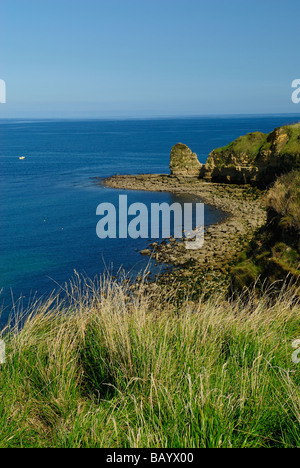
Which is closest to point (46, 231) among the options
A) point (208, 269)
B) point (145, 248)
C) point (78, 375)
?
point (145, 248)

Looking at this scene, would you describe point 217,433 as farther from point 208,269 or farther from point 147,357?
point 208,269

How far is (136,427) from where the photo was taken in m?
3.61

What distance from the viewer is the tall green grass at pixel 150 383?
3.64 meters

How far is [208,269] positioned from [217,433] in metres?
22.9

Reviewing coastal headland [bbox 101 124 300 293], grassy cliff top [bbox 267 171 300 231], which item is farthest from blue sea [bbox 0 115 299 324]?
grassy cliff top [bbox 267 171 300 231]

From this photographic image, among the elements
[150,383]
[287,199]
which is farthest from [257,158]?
[150,383]

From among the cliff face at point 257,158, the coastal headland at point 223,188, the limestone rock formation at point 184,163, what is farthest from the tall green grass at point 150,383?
the limestone rock formation at point 184,163

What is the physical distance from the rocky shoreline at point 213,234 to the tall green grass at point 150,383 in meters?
13.8

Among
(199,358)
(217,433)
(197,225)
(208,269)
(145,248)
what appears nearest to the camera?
(217,433)

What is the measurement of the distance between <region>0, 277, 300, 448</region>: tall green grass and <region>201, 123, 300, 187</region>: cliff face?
42.4 metres

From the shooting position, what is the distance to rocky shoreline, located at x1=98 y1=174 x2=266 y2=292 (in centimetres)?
2528

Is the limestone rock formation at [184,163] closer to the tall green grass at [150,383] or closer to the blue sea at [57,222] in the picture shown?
the blue sea at [57,222]

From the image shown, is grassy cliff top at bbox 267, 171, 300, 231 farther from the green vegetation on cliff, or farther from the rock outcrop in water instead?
the rock outcrop in water

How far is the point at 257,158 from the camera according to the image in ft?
173
